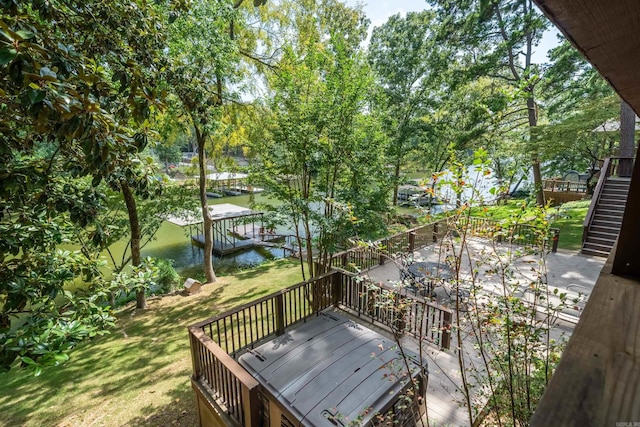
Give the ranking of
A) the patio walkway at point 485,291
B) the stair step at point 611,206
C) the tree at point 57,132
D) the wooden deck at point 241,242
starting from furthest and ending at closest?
1. the wooden deck at point 241,242
2. the stair step at point 611,206
3. the patio walkway at point 485,291
4. the tree at point 57,132

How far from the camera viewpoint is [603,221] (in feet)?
28.7

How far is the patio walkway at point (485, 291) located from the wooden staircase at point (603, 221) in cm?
52

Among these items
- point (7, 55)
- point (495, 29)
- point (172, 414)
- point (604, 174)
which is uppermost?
point (495, 29)

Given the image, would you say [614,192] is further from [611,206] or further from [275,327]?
[275,327]

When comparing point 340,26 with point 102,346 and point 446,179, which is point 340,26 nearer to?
point 446,179

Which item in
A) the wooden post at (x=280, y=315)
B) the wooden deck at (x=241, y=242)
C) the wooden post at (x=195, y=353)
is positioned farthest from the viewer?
the wooden deck at (x=241, y=242)

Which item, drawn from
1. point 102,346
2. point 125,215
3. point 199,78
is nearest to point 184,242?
point 125,215

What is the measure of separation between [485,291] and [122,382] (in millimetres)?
5897

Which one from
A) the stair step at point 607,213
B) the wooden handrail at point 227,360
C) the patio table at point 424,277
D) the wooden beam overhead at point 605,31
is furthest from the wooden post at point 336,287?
the stair step at point 607,213

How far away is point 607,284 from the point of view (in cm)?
94

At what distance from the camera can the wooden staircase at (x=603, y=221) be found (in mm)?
8414

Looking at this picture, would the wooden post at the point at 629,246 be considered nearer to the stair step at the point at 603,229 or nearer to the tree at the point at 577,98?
the stair step at the point at 603,229

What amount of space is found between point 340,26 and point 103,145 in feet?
35.9

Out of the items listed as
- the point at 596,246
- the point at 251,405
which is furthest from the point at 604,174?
the point at 251,405
